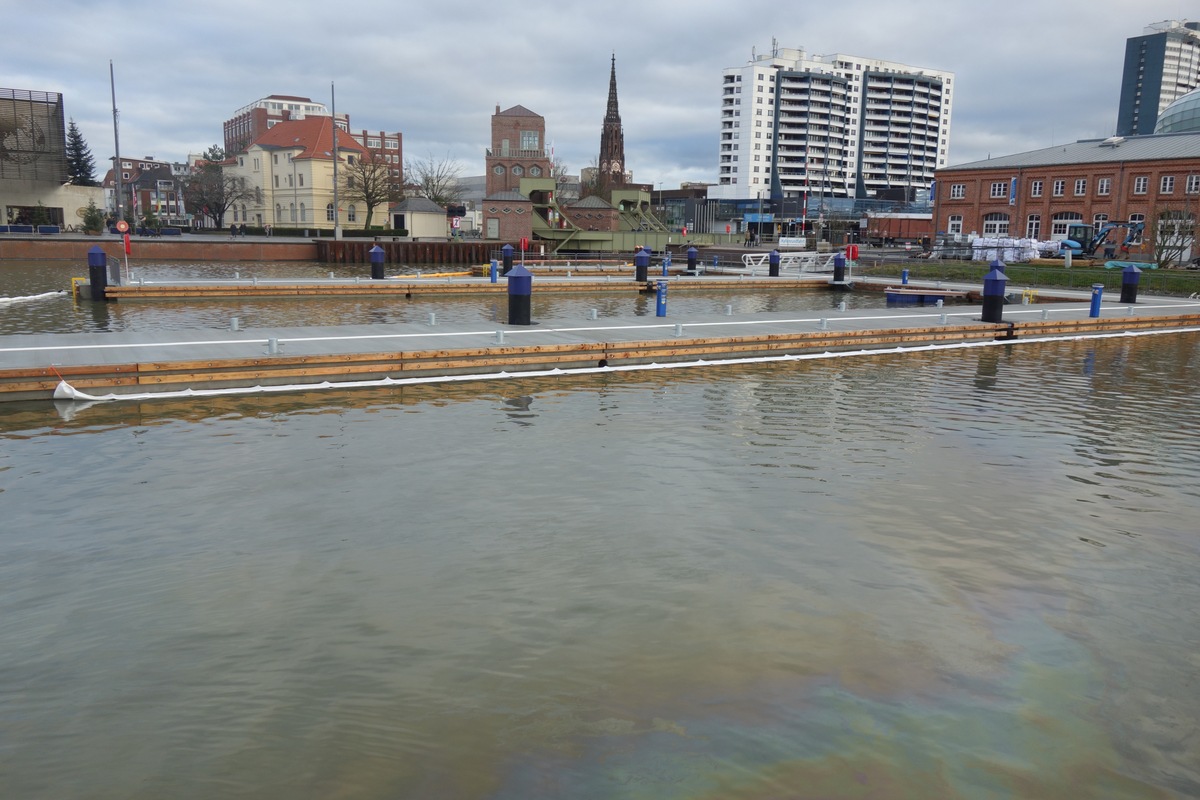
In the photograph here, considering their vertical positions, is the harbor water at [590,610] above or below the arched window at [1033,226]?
below

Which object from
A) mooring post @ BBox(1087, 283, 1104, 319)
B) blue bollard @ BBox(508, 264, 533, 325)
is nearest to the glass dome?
mooring post @ BBox(1087, 283, 1104, 319)

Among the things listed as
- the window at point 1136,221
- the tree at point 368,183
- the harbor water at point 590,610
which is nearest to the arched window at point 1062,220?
the window at point 1136,221

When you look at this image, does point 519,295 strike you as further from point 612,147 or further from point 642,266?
point 612,147

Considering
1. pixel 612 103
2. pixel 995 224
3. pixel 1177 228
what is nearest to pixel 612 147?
pixel 612 103

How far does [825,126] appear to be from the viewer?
470 feet

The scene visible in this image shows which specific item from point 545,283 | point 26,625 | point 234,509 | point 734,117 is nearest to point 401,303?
point 545,283

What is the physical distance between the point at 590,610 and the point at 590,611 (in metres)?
0.02

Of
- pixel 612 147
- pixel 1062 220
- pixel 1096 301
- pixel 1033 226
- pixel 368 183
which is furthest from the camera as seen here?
pixel 612 147

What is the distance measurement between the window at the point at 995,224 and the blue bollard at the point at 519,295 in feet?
208

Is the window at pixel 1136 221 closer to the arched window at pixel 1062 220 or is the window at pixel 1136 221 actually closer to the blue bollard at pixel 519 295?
the arched window at pixel 1062 220

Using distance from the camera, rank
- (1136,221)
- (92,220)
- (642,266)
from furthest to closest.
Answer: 1. (92,220)
2. (1136,221)
3. (642,266)

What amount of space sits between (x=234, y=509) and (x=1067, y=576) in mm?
7874

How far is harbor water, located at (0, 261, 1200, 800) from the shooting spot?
5.10 metres

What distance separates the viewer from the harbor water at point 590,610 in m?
5.10
